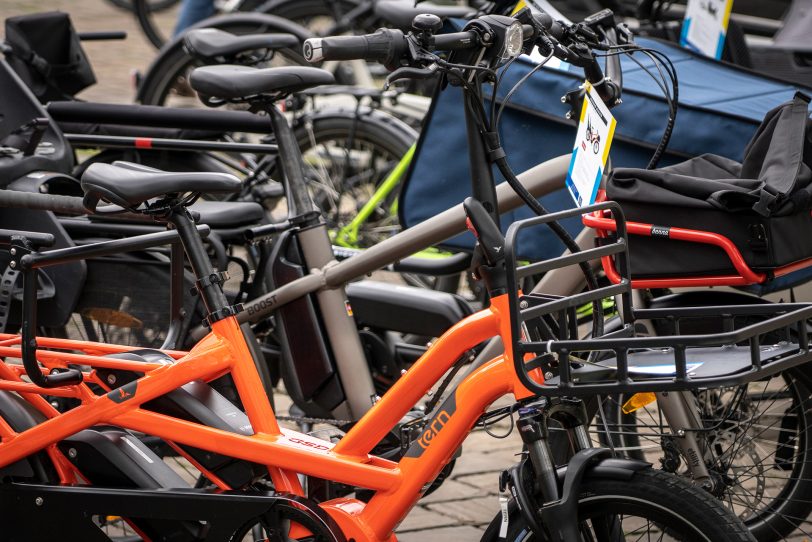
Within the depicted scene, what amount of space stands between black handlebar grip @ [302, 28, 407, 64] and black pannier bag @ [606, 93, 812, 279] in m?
0.70

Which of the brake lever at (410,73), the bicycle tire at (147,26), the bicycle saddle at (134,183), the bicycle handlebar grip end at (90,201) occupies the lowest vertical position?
the bicycle tire at (147,26)

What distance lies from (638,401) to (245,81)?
143 cm

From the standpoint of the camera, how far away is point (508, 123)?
3.41m

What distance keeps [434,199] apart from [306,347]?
0.59m

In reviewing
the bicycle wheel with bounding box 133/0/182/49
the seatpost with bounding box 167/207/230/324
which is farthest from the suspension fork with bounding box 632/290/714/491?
the bicycle wheel with bounding box 133/0/182/49

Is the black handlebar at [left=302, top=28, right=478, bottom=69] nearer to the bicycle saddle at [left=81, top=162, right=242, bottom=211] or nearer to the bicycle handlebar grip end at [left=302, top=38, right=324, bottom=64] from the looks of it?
the bicycle handlebar grip end at [left=302, top=38, right=324, bottom=64]

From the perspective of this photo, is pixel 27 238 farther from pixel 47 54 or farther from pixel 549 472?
pixel 47 54

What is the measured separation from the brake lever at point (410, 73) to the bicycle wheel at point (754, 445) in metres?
1.01

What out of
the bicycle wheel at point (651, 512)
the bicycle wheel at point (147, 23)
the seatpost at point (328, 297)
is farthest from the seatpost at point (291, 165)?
the bicycle wheel at point (147, 23)

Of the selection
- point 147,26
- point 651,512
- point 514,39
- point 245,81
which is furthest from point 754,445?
point 147,26

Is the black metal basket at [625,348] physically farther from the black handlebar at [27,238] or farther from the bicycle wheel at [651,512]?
the black handlebar at [27,238]

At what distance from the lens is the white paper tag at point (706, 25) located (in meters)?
3.99

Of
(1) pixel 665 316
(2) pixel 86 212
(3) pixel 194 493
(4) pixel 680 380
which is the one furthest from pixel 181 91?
(4) pixel 680 380

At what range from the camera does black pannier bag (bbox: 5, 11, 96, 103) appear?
399cm
